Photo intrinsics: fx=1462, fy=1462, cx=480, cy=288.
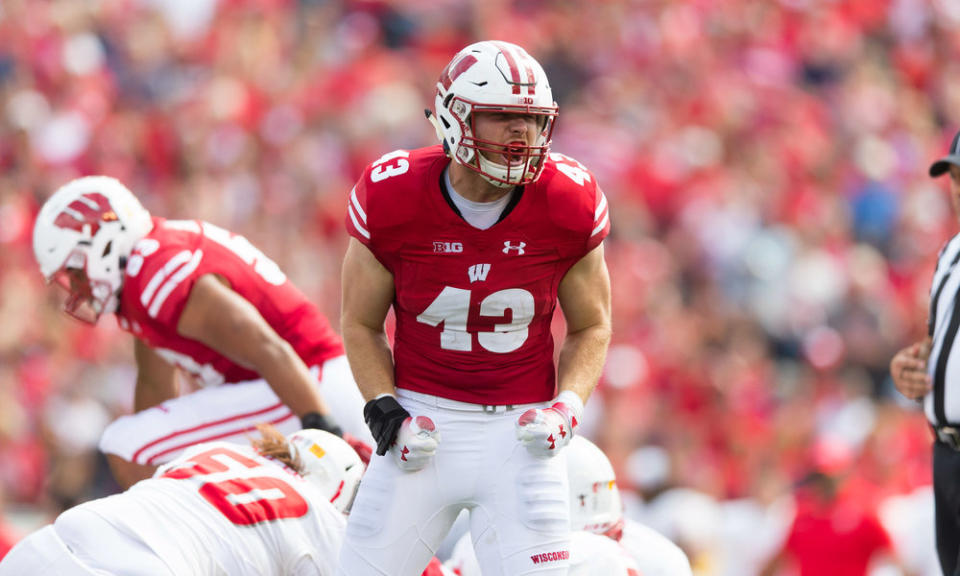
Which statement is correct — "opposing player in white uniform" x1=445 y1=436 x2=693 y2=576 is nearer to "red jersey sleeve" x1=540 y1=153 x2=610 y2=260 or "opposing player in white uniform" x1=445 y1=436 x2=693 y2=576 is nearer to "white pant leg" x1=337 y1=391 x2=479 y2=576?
"white pant leg" x1=337 y1=391 x2=479 y2=576

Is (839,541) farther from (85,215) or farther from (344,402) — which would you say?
(85,215)

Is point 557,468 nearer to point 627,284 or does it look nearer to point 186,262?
point 186,262

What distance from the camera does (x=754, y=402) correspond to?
10398 mm

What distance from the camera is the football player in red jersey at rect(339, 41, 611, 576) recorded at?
14.0 feet

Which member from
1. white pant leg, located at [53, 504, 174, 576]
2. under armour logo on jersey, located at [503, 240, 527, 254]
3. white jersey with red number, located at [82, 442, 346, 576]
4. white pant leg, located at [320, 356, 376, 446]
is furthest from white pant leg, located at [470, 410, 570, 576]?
white pant leg, located at [320, 356, 376, 446]

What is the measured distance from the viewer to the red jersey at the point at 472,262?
435cm

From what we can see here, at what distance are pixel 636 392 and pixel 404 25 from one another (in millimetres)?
5123

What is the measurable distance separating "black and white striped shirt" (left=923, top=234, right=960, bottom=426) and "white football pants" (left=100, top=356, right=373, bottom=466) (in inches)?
87.0

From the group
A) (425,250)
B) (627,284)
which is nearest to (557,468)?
(425,250)

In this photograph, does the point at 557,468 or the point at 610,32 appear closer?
the point at 557,468

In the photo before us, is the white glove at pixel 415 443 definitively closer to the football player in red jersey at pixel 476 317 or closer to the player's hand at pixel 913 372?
the football player in red jersey at pixel 476 317

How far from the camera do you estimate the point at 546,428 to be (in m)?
4.21

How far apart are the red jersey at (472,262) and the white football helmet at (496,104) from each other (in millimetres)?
131

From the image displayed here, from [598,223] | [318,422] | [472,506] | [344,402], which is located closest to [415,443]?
[472,506]
